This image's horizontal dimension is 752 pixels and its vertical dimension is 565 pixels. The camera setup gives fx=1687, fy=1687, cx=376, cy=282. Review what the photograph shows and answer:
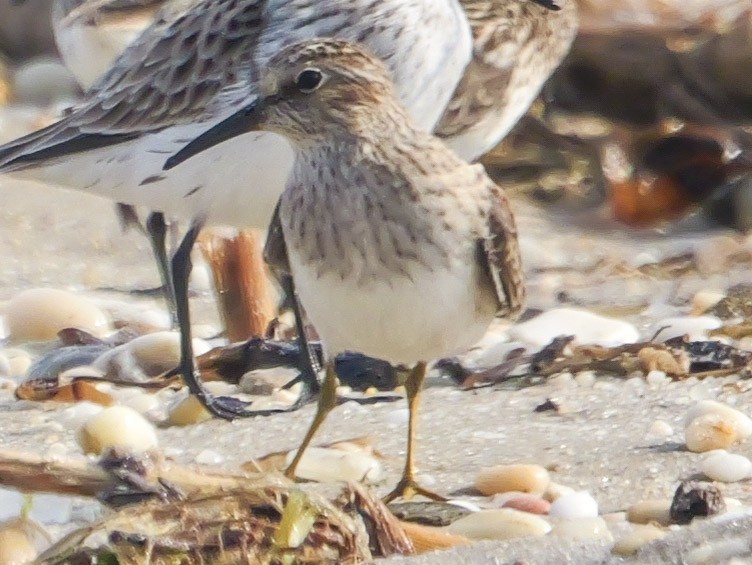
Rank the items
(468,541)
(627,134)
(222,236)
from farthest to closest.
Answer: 1. (627,134)
2. (222,236)
3. (468,541)

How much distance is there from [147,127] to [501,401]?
1171 millimetres

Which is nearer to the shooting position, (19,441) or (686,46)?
(19,441)

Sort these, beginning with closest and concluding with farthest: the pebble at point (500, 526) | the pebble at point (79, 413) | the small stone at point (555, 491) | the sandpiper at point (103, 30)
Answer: the pebble at point (500, 526) → the small stone at point (555, 491) → the pebble at point (79, 413) → the sandpiper at point (103, 30)

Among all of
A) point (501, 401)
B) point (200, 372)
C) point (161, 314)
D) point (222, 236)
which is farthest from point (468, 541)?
point (161, 314)

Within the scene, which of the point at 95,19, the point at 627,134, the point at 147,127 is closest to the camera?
the point at 147,127

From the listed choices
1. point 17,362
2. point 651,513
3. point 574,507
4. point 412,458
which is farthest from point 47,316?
point 651,513

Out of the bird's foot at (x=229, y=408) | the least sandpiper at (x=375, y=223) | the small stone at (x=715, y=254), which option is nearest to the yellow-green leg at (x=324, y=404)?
the least sandpiper at (x=375, y=223)

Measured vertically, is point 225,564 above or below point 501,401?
above

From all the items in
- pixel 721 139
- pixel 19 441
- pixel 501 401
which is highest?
pixel 19 441

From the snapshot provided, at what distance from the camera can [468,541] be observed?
110 inches

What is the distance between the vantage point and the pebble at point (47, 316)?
4758 mm

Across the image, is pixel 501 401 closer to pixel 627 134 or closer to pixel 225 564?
pixel 225 564

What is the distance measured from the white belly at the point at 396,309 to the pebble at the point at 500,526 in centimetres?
38

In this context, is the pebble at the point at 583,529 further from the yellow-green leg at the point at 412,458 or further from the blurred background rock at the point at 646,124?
the blurred background rock at the point at 646,124
